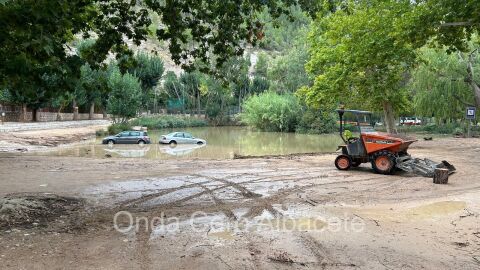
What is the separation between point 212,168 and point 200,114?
66788 mm

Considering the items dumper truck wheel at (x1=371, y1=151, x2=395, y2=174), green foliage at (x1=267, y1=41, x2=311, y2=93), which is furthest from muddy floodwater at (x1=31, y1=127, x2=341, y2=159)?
green foliage at (x1=267, y1=41, x2=311, y2=93)

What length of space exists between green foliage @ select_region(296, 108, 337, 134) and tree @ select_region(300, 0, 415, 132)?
28.1m

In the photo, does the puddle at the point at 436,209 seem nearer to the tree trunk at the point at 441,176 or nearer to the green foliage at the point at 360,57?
the tree trunk at the point at 441,176

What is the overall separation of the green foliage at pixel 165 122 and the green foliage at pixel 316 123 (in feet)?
66.4

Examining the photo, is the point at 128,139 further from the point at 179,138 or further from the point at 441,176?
the point at 441,176

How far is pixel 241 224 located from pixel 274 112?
52.9m

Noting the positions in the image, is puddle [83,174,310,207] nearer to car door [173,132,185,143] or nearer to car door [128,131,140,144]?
car door [173,132,185,143]

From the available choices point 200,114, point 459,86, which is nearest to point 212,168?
point 459,86

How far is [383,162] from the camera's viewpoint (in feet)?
47.6

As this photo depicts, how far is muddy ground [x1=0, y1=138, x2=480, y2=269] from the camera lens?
5.57m

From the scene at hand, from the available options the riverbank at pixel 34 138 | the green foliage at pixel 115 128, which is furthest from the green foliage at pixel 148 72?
the riverbank at pixel 34 138

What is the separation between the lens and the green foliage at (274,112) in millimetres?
59656

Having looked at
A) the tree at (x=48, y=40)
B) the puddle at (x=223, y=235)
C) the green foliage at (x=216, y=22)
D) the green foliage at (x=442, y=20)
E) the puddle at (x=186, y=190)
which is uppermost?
the green foliage at (x=442, y=20)

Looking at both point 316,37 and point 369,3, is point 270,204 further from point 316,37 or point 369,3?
point 316,37
